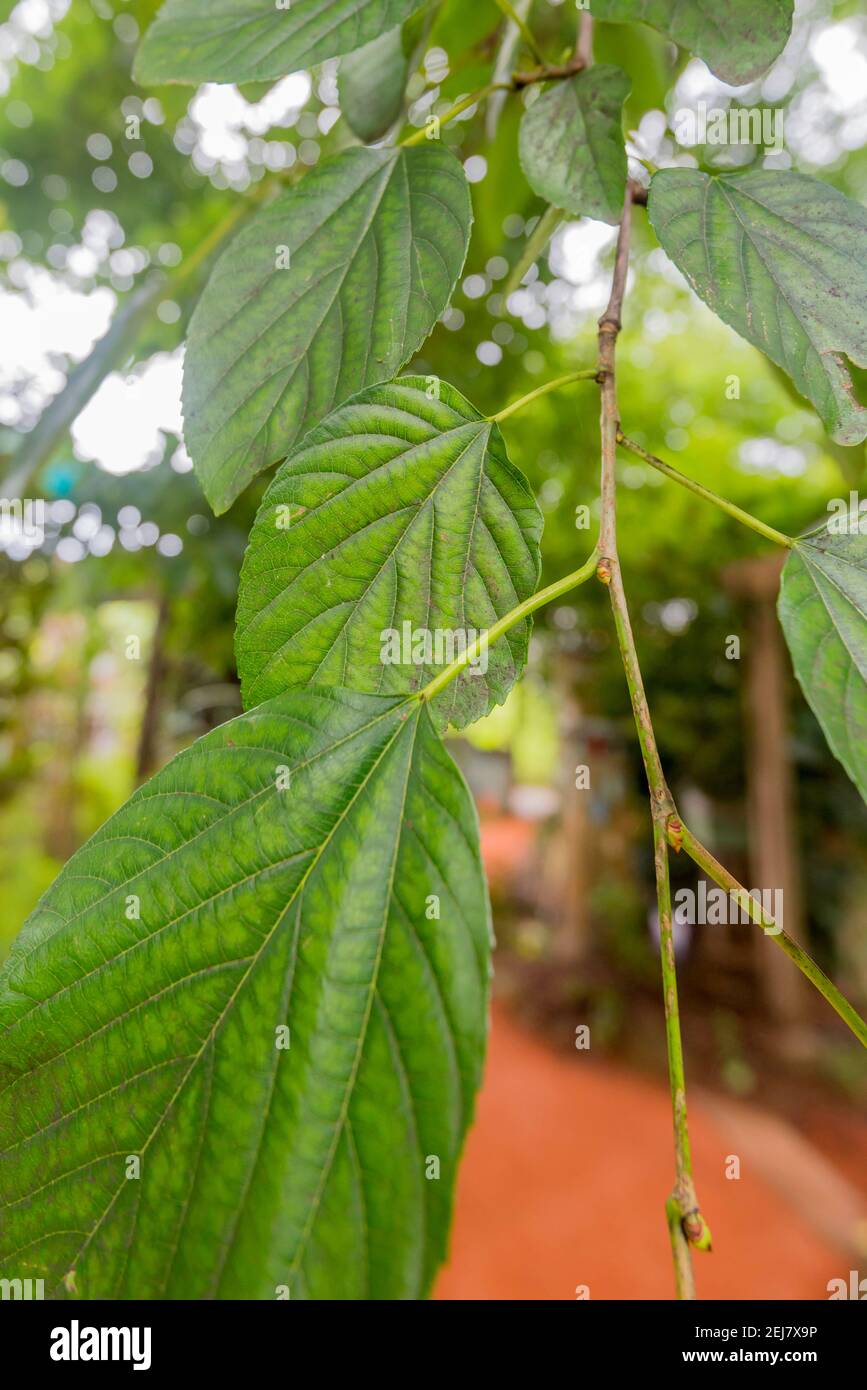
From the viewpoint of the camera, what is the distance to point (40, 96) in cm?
215

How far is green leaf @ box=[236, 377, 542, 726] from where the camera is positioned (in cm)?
34

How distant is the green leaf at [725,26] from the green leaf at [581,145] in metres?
0.03

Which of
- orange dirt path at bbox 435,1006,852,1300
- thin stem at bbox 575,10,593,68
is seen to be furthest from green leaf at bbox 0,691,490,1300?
orange dirt path at bbox 435,1006,852,1300

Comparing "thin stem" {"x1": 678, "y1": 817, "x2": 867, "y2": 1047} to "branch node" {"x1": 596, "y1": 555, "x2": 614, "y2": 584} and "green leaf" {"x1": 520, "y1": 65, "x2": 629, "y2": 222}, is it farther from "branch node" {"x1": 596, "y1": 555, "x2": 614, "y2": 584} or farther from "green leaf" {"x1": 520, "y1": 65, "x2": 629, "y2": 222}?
"green leaf" {"x1": 520, "y1": 65, "x2": 629, "y2": 222}

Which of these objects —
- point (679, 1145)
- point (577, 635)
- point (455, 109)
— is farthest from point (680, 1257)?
point (577, 635)

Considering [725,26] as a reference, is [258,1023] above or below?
below

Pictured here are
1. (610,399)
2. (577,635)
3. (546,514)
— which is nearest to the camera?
(610,399)

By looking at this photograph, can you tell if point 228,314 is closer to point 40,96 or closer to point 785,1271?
point 40,96

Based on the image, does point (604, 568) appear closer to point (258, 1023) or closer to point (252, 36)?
point (258, 1023)

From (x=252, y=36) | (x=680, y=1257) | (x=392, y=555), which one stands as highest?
(x=252, y=36)

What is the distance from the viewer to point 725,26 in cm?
40

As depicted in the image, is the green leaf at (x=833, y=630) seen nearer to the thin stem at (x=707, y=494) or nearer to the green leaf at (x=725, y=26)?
the thin stem at (x=707, y=494)

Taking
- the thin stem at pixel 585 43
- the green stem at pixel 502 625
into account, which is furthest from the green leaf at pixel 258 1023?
the thin stem at pixel 585 43

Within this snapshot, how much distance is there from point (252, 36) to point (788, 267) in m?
0.26
